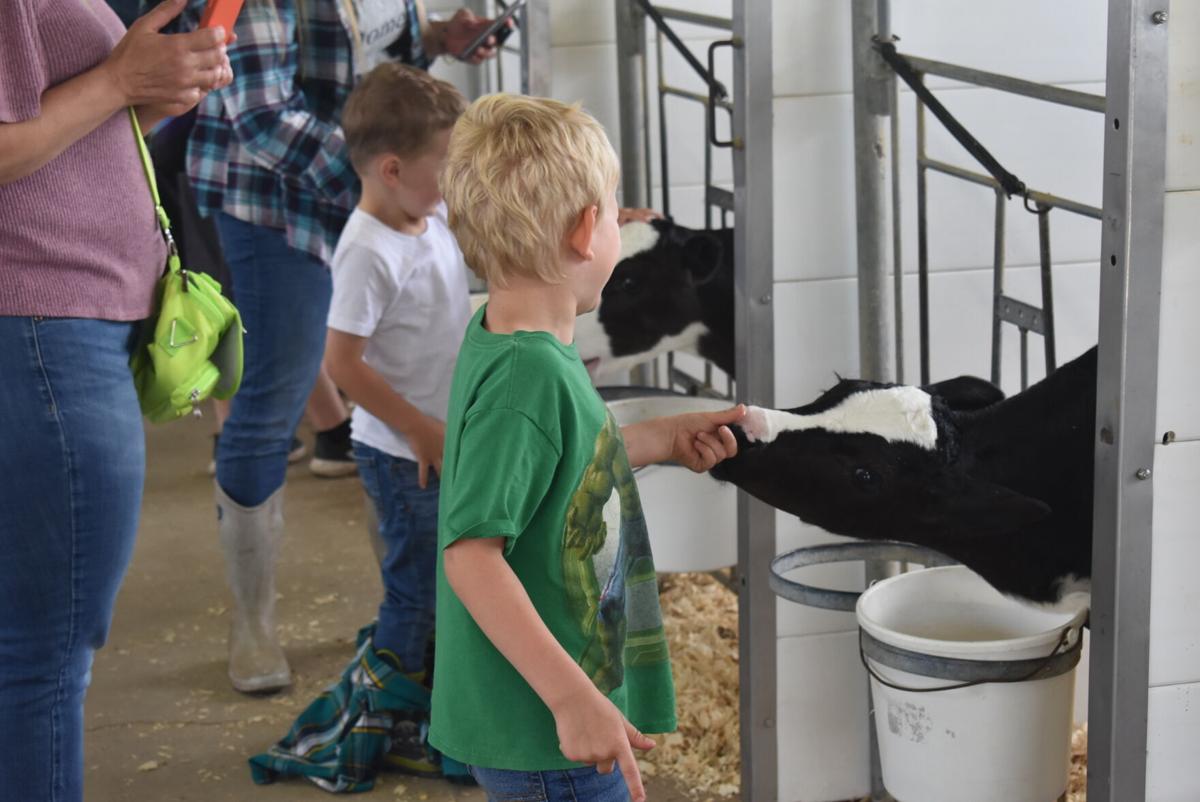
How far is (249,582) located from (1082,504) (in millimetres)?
1805

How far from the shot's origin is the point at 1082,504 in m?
1.79

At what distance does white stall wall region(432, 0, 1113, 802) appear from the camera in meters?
2.29

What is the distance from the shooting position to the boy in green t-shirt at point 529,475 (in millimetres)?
1330

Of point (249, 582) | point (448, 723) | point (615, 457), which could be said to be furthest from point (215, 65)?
point (249, 582)

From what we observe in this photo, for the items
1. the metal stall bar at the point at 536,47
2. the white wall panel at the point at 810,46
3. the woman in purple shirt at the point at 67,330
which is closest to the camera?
the woman in purple shirt at the point at 67,330

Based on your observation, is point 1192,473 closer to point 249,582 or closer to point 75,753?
point 75,753

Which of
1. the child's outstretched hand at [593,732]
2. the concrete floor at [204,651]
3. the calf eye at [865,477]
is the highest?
the calf eye at [865,477]

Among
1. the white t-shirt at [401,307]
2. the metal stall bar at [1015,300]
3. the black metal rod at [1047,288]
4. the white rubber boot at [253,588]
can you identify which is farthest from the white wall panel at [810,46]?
the white rubber boot at [253,588]

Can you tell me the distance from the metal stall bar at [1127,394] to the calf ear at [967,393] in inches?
14.8

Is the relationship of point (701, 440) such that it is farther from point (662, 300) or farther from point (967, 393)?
point (662, 300)

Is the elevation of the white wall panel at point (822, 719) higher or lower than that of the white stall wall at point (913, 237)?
lower

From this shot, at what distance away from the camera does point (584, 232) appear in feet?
4.61

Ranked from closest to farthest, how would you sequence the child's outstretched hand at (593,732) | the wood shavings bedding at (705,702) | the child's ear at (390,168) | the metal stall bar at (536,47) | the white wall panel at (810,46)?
the child's outstretched hand at (593,732) < the white wall panel at (810,46) < the child's ear at (390,168) < the wood shavings bedding at (705,702) < the metal stall bar at (536,47)

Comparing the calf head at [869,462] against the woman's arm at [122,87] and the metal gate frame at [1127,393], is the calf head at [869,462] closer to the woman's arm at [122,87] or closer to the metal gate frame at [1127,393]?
the metal gate frame at [1127,393]
